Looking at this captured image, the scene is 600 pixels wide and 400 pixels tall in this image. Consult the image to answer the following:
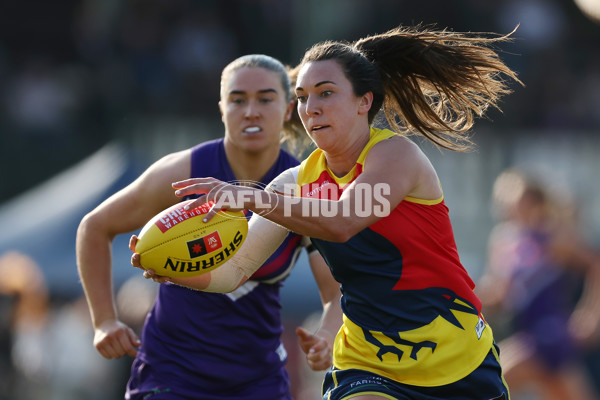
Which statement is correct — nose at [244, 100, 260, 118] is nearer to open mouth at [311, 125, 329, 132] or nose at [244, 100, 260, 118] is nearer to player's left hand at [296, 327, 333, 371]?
open mouth at [311, 125, 329, 132]

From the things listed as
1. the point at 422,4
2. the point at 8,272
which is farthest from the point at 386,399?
the point at 422,4

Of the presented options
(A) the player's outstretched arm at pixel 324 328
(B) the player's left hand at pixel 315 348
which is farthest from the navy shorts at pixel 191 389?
(B) the player's left hand at pixel 315 348

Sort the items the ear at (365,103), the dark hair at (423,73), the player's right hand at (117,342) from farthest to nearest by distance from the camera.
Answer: the player's right hand at (117,342)
the dark hair at (423,73)
the ear at (365,103)

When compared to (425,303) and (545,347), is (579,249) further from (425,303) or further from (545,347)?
(425,303)

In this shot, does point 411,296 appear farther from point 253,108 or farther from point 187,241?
point 253,108

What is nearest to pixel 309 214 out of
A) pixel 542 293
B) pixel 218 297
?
pixel 218 297

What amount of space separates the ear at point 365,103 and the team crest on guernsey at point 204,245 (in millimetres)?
793

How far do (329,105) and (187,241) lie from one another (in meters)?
0.78

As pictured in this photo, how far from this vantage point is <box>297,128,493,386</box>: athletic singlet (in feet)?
12.4

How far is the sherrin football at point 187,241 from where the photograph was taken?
146 inches

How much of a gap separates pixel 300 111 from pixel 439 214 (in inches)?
27.9

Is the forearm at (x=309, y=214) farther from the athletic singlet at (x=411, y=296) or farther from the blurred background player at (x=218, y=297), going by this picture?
the blurred background player at (x=218, y=297)

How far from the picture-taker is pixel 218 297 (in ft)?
15.2

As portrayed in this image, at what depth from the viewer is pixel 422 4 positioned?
47.3 feet
